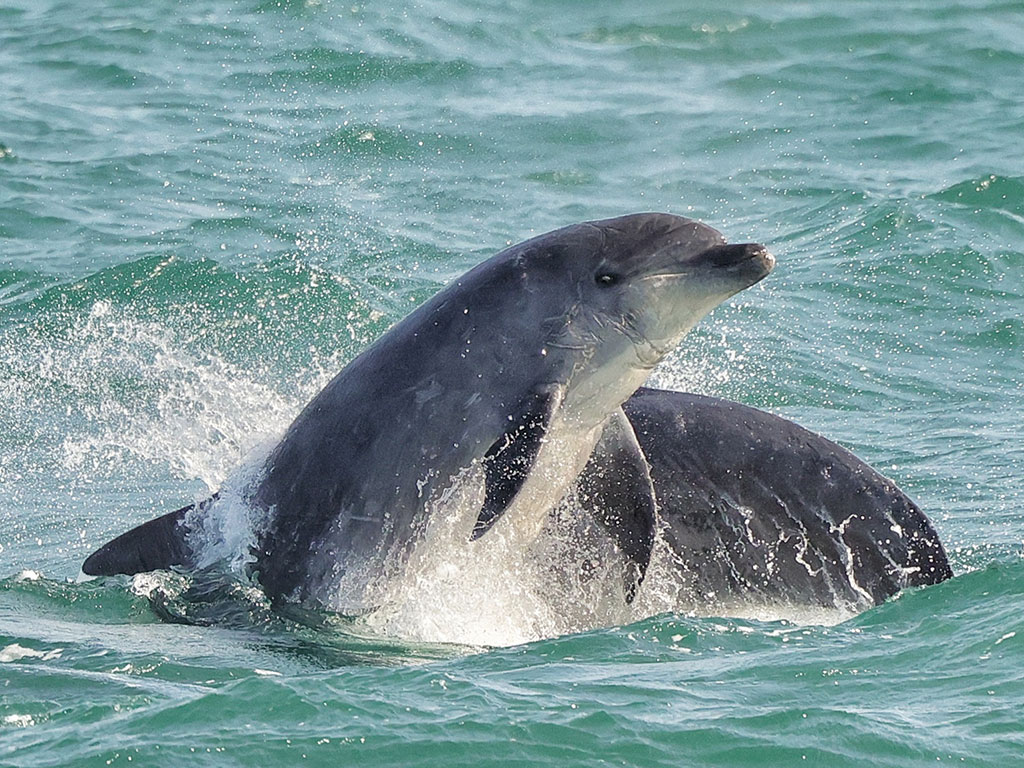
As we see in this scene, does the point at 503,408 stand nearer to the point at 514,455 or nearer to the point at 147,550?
the point at 514,455

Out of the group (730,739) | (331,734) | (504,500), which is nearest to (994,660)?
(730,739)

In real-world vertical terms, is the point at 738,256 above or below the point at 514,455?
above

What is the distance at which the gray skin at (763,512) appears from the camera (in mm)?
9000

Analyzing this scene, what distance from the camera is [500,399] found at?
8.35 m

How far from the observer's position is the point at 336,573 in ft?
28.1

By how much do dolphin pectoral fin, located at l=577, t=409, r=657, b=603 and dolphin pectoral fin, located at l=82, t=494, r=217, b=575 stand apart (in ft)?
6.59

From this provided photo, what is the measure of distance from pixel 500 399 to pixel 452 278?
853cm

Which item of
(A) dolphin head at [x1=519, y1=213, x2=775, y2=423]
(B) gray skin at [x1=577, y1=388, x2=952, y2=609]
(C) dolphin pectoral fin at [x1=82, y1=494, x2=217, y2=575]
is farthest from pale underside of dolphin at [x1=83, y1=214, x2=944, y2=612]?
(C) dolphin pectoral fin at [x1=82, y1=494, x2=217, y2=575]

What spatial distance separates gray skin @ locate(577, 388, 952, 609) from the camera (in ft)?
29.5

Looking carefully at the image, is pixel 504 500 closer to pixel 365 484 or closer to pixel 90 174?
pixel 365 484

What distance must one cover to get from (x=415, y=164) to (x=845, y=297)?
643 cm

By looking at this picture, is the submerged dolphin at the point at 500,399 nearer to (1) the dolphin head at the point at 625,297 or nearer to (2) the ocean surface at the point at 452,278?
(1) the dolphin head at the point at 625,297

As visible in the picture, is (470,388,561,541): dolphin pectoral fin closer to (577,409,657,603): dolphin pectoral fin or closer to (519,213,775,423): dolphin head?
(519,213,775,423): dolphin head

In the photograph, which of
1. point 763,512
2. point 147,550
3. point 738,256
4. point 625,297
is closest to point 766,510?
point 763,512
